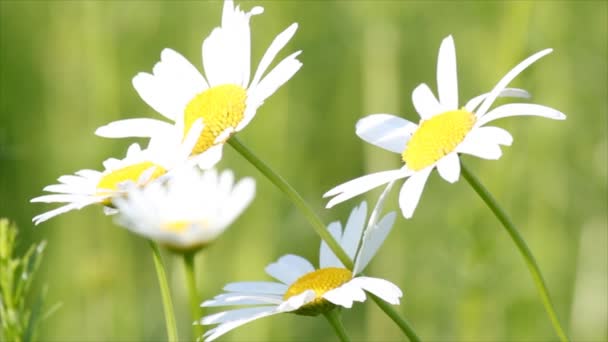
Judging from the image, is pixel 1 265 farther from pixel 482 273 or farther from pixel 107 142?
pixel 107 142

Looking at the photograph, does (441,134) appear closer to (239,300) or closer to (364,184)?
(364,184)

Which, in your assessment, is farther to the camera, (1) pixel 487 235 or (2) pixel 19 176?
(2) pixel 19 176

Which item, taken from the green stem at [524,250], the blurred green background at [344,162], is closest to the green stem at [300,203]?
the green stem at [524,250]

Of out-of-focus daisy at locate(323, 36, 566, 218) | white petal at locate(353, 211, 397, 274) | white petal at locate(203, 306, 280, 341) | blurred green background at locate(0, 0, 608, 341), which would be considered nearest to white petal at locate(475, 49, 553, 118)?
out-of-focus daisy at locate(323, 36, 566, 218)

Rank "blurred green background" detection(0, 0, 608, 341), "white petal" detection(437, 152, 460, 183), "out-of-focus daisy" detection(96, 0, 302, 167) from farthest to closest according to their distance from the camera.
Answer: "blurred green background" detection(0, 0, 608, 341), "out-of-focus daisy" detection(96, 0, 302, 167), "white petal" detection(437, 152, 460, 183)

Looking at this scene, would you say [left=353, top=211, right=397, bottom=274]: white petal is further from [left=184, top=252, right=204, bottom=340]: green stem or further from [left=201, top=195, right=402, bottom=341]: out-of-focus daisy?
[left=184, top=252, right=204, bottom=340]: green stem

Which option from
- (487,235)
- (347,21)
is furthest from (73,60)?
(487,235)

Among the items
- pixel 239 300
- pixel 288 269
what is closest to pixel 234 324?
pixel 239 300

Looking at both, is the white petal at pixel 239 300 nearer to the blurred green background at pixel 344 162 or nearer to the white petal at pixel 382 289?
the white petal at pixel 382 289
